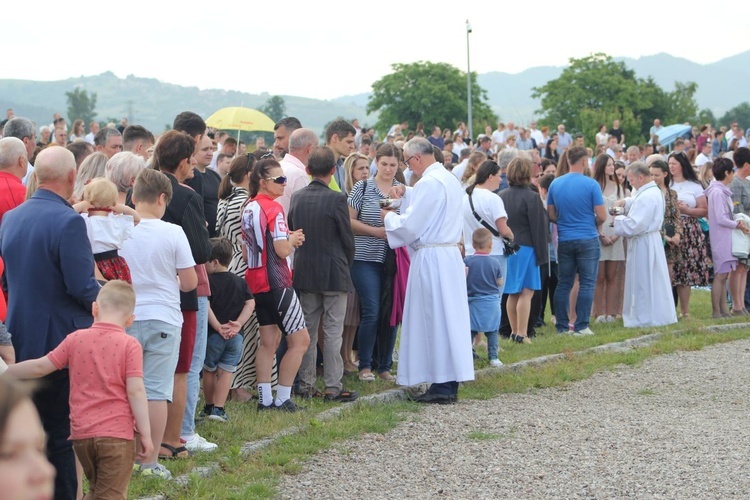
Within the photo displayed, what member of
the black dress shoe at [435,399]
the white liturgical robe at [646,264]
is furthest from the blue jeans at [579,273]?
the black dress shoe at [435,399]

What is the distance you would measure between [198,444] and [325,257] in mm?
2266

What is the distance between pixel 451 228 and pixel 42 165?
4510 millimetres

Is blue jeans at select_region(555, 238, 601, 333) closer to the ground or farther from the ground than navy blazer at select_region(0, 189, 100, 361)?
closer to the ground

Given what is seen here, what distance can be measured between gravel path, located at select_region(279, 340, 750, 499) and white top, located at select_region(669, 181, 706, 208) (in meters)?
4.66

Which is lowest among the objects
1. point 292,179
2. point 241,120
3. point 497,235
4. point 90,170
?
point 497,235

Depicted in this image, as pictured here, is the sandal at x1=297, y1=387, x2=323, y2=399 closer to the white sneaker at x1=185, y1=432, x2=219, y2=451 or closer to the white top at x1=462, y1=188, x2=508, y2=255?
the white sneaker at x1=185, y1=432, x2=219, y2=451

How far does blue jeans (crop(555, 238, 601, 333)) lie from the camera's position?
13000mm

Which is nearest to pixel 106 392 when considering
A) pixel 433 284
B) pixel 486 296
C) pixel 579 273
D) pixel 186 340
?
pixel 186 340

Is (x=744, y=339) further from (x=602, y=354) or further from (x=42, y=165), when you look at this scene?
(x=42, y=165)

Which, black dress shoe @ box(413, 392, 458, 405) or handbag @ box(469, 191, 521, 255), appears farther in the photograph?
handbag @ box(469, 191, 521, 255)

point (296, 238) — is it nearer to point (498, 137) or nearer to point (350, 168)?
point (350, 168)

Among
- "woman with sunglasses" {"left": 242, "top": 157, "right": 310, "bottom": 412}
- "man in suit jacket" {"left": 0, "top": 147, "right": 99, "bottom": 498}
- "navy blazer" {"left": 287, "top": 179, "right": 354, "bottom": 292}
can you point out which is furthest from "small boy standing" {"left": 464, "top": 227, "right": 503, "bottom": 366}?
"man in suit jacket" {"left": 0, "top": 147, "right": 99, "bottom": 498}

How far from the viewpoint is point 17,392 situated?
182 centimetres

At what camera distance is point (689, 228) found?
14367 mm
